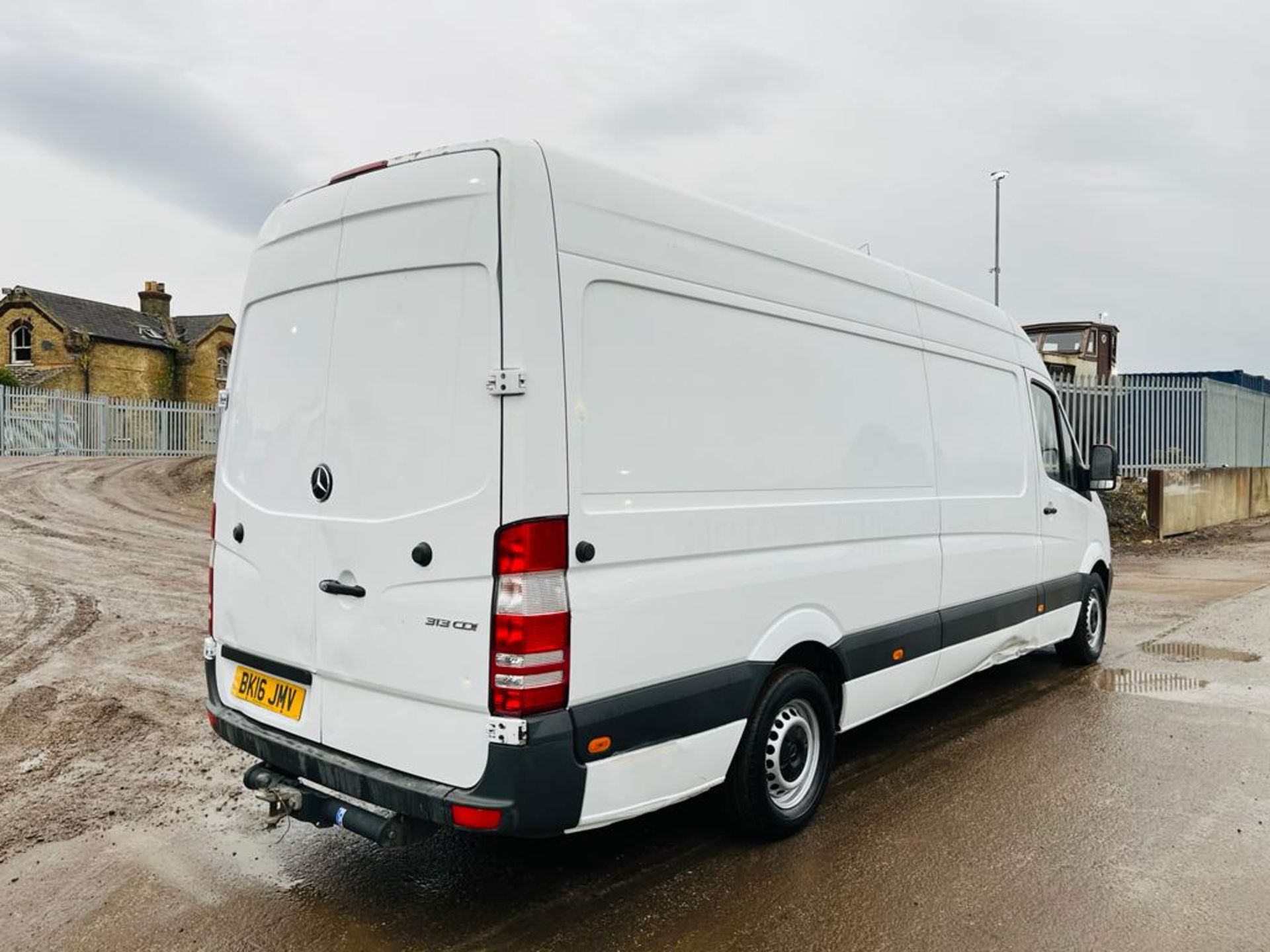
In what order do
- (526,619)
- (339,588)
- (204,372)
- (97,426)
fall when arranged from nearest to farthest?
(526,619) < (339,588) < (97,426) < (204,372)

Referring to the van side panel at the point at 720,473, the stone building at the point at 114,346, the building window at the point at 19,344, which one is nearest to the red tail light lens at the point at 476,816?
the van side panel at the point at 720,473

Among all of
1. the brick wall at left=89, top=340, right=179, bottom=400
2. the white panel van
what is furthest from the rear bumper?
the brick wall at left=89, top=340, right=179, bottom=400

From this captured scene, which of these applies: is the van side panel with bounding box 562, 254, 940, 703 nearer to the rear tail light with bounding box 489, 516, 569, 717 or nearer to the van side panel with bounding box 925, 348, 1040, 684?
the rear tail light with bounding box 489, 516, 569, 717

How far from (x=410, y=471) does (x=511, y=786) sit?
1.07 metres

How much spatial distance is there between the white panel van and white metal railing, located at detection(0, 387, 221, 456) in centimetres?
2411

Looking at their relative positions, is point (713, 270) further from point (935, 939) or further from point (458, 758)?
point (935, 939)

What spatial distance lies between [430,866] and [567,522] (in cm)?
170

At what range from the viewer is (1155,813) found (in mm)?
4238

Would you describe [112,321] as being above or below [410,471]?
above

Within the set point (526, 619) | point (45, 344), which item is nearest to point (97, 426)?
point (45, 344)

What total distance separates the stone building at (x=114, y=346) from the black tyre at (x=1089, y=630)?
107 ft

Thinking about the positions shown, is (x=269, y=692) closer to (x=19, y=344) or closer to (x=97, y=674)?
(x=97, y=674)

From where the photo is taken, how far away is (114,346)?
3712 centimetres

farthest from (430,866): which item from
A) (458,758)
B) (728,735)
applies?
(728,735)
